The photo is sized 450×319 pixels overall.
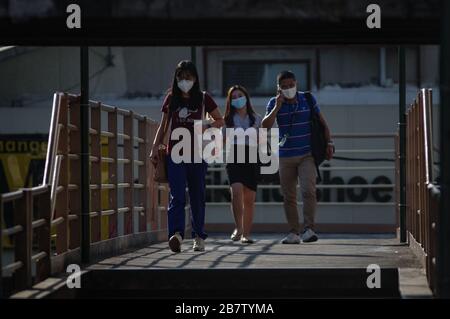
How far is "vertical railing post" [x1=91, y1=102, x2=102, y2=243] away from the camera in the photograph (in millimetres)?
11391

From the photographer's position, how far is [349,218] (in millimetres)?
22672

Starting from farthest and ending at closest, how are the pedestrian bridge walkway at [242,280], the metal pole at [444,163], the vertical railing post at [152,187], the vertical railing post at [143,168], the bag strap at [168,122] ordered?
1. the vertical railing post at [152,187]
2. the vertical railing post at [143,168]
3. the bag strap at [168,122]
4. the pedestrian bridge walkway at [242,280]
5. the metal pole at [444,163]

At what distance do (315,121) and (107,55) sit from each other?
14.3m

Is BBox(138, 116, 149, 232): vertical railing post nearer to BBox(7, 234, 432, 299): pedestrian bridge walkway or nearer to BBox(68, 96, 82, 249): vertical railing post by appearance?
BBox(68, 96, 82, 249): vertical railing post

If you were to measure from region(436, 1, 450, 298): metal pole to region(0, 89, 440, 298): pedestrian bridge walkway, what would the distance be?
1030mm

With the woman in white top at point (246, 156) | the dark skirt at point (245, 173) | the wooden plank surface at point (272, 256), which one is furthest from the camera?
the dark skirt at point (245, 173)

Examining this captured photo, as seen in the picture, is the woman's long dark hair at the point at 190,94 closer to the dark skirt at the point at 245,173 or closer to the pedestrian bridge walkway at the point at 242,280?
the pedestrian bridge walkway at the point at 242,280

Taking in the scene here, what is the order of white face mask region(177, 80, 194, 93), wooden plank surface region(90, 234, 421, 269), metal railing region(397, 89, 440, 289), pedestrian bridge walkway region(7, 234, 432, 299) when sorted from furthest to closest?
white face mask region(177, 80, 194, 93) < wooden plank surface region(90, 234, 421, 269) < pedestrian bridge walkway region(7, 234, 432, 299) < metal railing region(397, 89, 440, 289)

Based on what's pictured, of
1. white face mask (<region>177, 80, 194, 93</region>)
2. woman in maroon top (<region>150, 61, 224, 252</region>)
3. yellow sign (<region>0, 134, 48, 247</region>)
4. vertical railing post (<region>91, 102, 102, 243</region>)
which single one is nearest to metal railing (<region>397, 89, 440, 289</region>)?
woman in maroon top (<region>150, 61, 224, 252</region>)

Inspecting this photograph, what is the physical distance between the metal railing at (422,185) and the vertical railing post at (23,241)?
2.94 meters

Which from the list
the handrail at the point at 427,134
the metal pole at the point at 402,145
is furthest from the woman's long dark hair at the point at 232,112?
the handrail at the point at 427,134

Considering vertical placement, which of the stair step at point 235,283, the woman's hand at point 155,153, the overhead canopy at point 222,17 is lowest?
the stair step at point 235,283

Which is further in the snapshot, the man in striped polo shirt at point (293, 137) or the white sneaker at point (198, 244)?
the man in striped polo shirt at point (293, 137)

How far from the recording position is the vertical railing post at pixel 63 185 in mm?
10078
